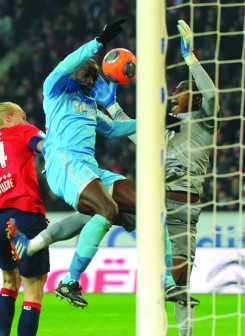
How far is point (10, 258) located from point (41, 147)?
0.74 m

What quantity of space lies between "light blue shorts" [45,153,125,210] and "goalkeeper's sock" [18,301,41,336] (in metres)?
0.65

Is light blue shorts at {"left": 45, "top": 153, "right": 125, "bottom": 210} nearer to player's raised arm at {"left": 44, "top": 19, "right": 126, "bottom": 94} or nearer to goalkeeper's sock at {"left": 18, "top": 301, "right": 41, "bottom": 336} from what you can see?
player's raised arm at {"left": 44, "top": 19, "right": 126, "bottom": 94}

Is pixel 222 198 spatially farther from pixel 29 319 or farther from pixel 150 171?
pixel 150 171

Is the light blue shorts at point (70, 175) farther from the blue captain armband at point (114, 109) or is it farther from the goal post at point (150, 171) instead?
the goal post at point (150, 171)

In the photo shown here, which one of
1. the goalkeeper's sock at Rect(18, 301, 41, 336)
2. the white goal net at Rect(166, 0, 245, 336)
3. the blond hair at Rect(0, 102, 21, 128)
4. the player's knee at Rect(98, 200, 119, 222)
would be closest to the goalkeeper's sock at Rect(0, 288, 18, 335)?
the goalkeeper's sock at Rect(18, 301, 41, 336)

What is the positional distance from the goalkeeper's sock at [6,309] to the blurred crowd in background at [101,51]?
24.3 ft

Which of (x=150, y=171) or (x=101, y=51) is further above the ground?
(x=101, y=51)

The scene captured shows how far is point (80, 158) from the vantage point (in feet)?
17.3

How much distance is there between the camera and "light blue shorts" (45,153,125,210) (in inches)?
203

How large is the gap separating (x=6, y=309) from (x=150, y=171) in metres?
1.97

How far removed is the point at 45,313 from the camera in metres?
8.95

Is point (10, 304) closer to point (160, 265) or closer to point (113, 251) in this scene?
point (160, 265)

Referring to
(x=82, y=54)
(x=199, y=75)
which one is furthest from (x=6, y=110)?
(x=199, y=75)

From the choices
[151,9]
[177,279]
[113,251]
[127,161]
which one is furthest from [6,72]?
[151,9]
